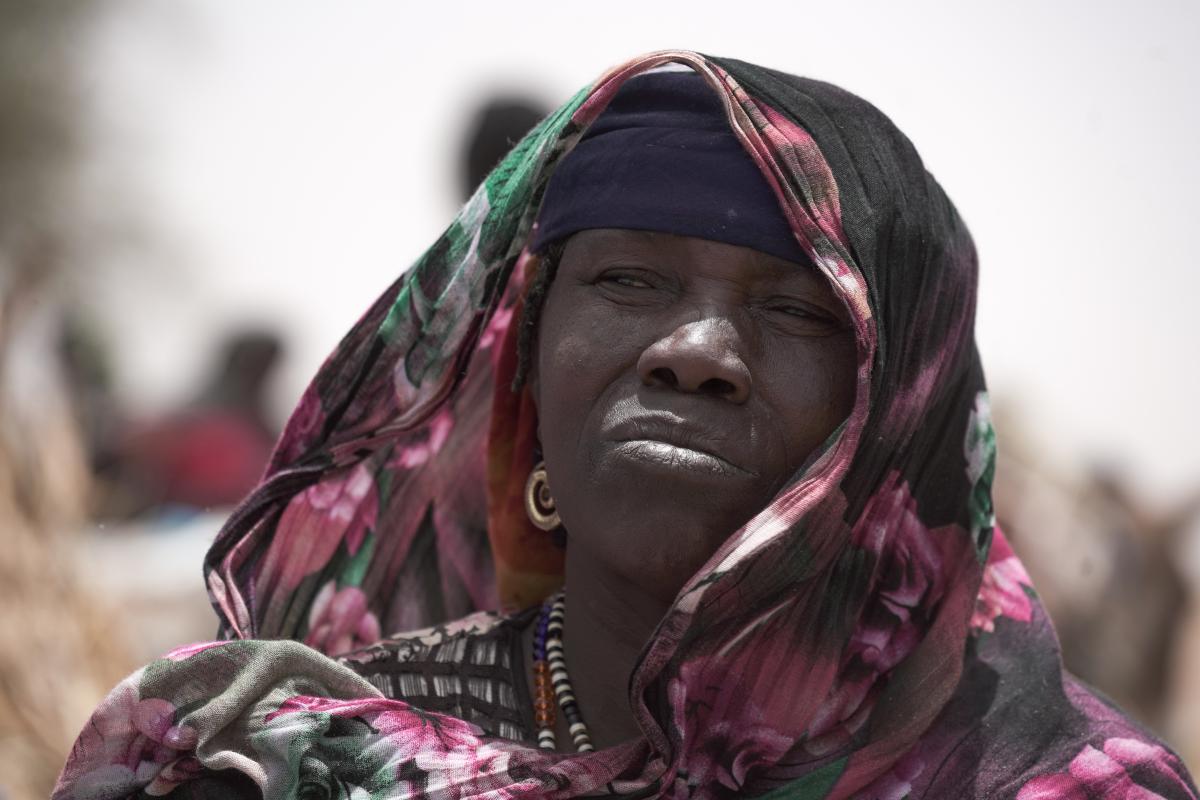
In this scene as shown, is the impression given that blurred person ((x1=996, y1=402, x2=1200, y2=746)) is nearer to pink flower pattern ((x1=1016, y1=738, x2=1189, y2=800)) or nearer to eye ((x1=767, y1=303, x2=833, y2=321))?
pink flower pattern ((x1=1016, y1=738, x2=1189, y2=800))

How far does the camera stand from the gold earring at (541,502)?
2.44m

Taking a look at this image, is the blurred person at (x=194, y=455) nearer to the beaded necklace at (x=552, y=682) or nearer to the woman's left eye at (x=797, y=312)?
the beaded necklace at (x=552, y=682)

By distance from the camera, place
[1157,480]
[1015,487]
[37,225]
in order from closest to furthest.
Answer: [1015,487] < [1157,480] < [37,225]

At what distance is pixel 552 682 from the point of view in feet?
7.87

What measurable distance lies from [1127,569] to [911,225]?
3.39m

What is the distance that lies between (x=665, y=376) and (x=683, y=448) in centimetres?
11

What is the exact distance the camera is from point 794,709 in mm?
2088

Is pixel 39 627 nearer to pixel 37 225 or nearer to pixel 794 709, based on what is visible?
pixel 794 709

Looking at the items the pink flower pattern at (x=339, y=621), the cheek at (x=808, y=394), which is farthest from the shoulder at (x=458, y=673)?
the cheek at (x=808, y=394)

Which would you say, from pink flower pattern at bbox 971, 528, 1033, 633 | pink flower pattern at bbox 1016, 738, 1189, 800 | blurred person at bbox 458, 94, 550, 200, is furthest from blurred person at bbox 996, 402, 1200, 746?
pink flower pattern at bbox 1016, 738, 1189, 800

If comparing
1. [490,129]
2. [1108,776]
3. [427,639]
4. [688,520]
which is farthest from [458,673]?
[490,129]

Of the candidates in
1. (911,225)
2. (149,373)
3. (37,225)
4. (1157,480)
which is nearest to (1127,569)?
(1157,480)

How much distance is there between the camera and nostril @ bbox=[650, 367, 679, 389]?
2.08 metres

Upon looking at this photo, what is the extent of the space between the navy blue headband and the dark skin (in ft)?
0.09
